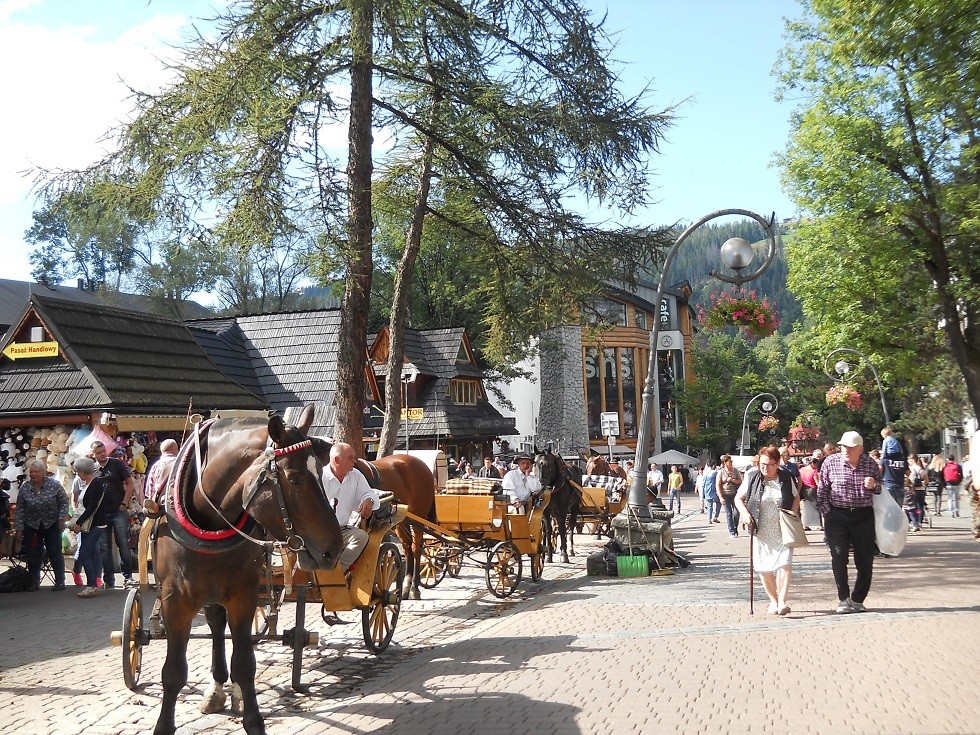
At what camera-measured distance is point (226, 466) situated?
18.9 feet

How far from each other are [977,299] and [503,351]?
13.3 metres

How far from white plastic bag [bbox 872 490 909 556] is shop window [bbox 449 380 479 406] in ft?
101

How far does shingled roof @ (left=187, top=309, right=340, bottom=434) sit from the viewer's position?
112 ft

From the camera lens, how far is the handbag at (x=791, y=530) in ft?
36.6

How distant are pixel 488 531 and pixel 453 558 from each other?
937mm

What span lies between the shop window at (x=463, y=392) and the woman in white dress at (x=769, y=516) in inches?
1181

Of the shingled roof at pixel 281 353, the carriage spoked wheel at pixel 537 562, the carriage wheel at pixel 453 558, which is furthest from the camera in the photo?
the shingled roof at pixel 281 353

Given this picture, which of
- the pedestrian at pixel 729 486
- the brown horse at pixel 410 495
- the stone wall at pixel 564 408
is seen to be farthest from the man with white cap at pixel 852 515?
the stone wall at pixel 564 408

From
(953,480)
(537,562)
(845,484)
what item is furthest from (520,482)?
(953,480)

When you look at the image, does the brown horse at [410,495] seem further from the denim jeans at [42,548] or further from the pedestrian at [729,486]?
the pedestrian at [729,486]

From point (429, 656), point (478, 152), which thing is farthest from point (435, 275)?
point (429, 656)

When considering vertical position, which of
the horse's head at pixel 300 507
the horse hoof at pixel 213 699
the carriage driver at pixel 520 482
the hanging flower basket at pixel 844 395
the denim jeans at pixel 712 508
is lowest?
the denim jeans at pixel 712 508

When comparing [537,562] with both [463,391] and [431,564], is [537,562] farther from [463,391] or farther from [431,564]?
[463,391]

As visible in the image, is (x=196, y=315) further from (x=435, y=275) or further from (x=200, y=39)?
(x=200, y=39)
